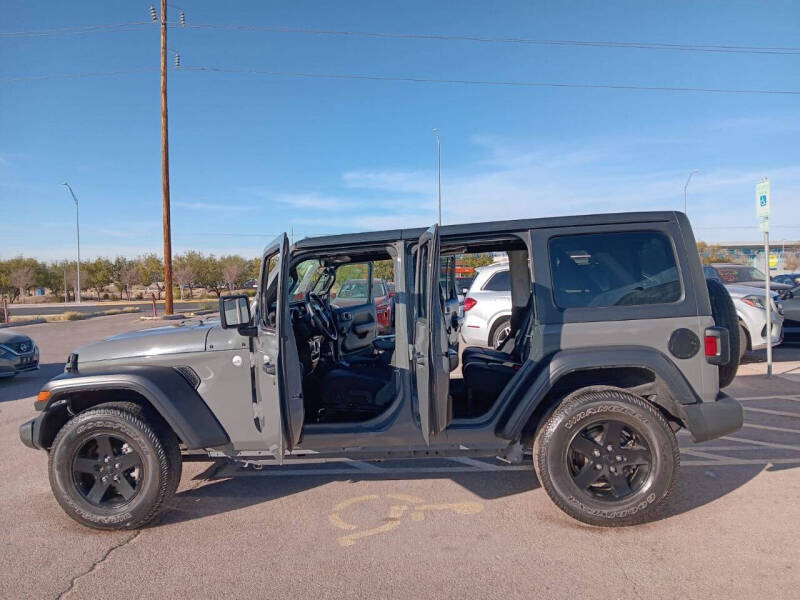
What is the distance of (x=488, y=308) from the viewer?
1028 cm

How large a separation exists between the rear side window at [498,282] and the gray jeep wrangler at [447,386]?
20.8 feet

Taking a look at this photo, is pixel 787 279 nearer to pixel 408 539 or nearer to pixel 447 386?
pixel 447 386

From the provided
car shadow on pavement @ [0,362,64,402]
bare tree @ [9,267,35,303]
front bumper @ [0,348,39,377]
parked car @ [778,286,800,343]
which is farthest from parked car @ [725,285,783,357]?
bare tree @ [9,267,35,303]

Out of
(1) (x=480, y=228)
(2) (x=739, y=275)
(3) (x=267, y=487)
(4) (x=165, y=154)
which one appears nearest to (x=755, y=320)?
(2) (x=739, y=275)

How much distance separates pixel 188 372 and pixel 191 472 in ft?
5.01

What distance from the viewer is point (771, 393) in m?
7.54

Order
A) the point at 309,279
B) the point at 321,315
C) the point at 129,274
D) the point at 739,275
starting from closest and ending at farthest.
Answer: the point at 309,279 < the point at 321,315 < the point at 739,275 < the point at 129,274

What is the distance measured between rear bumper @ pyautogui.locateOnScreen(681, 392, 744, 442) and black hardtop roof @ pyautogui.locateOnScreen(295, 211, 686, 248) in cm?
131

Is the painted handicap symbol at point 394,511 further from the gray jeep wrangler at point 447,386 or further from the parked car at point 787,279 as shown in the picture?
the parked car at point 787,279

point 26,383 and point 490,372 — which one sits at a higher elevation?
point 490,372

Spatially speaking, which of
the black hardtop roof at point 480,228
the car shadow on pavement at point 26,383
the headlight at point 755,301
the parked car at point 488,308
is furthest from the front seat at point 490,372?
the car shadow on pavement at point 26,383

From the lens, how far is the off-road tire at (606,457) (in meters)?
3.68

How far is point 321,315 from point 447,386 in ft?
5.26

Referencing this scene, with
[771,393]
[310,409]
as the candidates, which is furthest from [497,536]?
[771,393]
